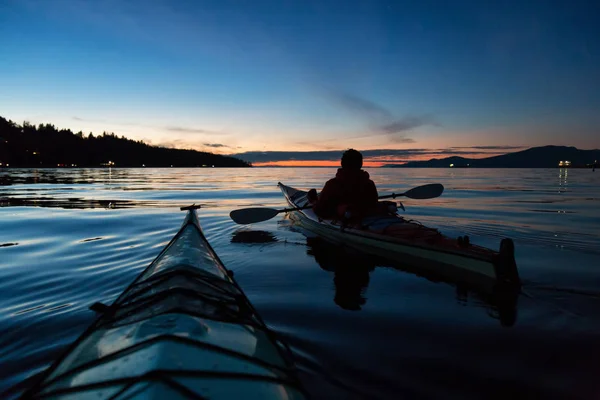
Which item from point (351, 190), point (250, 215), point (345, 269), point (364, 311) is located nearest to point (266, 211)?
point (250, 215)

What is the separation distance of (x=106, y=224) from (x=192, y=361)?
1091 centimetres

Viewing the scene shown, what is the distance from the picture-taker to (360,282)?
20.0ft

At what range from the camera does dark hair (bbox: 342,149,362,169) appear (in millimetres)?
7941

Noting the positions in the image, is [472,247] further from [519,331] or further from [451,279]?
[519,331]

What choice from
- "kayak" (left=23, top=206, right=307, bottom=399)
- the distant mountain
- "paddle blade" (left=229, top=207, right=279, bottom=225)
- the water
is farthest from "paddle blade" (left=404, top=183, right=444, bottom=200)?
the distant mountain

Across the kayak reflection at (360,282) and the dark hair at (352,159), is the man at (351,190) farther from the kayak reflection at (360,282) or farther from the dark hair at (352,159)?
the kayak reflection at (360,282)

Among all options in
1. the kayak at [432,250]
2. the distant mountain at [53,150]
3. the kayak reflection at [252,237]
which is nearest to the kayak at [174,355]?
the kayak at [432,250]

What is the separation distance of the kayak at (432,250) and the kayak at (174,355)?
3.95 m

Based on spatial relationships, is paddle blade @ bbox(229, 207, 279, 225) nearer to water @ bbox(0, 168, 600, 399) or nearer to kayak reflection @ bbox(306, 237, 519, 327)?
water @ bbox(0, 168, 600, 399)

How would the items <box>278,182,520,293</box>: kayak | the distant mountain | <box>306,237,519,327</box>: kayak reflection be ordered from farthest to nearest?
the distant mountain
<box>278,182,520,293</box>: kayak
<box>306,237,519,327</box>: kayak reflection

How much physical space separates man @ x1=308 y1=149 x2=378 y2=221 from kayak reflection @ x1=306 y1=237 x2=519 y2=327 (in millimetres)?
953

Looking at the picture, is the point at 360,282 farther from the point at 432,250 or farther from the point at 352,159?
the point at 352,159

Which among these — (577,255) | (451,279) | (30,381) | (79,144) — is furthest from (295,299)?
(79,144)

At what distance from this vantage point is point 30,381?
3008 millimetres
